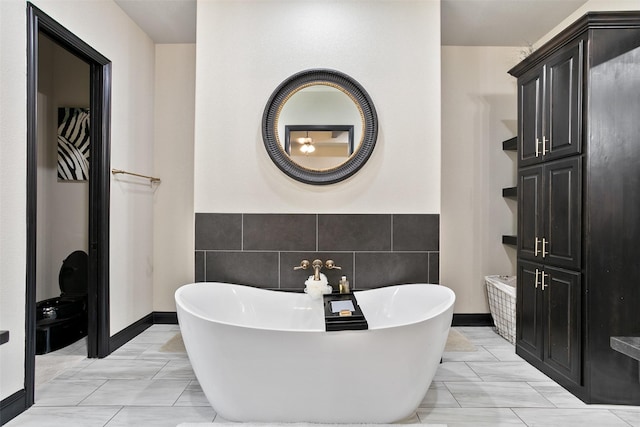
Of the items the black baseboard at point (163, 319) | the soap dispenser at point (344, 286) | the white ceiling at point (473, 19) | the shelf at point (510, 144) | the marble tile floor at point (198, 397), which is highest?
the white ceiling at point (473, 19)

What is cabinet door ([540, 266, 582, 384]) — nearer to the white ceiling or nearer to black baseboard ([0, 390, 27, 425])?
the white ceiling

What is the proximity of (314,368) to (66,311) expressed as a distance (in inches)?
96.4

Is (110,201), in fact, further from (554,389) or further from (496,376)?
(554,389)

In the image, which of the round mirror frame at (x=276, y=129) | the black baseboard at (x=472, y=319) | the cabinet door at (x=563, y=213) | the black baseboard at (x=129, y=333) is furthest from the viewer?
the black baseboard at (x=472, y=319)

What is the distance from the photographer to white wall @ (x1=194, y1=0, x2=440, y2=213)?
9.50 ft

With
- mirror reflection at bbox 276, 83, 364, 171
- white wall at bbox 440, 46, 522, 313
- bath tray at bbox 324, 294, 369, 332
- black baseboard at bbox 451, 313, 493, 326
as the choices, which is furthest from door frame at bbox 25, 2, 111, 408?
black baseboard at bbox 451, 313, 493, 326

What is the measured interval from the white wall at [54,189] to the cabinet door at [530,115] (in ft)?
12.3

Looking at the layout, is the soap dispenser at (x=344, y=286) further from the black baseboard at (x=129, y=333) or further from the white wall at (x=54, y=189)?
the white wall at (x=54, y=189)

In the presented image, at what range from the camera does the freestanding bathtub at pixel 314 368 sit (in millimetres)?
1775

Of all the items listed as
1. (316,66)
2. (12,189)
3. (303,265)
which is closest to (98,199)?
(12,189)

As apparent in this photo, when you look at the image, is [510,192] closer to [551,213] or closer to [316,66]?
[551,213]

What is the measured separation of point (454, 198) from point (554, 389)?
186cm

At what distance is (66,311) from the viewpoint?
3111mm

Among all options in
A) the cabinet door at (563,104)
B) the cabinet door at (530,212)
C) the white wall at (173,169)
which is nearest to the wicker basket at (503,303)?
the cabinet door at (530,212)
